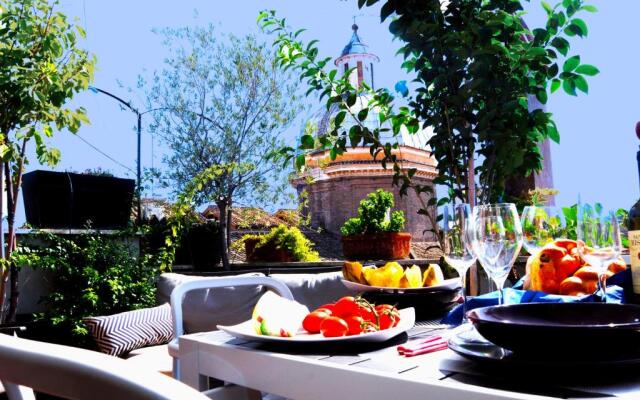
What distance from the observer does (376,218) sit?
545cm

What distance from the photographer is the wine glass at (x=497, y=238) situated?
0.91 metres

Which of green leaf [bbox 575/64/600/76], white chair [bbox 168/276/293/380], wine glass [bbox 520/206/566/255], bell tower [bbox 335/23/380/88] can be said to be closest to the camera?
wine glass [bbox 520/206/566/255]

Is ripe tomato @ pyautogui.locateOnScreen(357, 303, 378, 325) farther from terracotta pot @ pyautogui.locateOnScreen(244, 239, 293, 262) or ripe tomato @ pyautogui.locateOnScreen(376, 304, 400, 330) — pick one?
terracotta pot @ pyautogui.locateOnScreen(244, 239, 293, 262)

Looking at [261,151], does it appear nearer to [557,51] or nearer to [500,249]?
[557,51]

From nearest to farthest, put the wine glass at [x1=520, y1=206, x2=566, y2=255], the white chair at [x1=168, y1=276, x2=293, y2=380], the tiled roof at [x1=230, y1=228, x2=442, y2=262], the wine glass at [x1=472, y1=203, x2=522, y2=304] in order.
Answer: the wine glass at [x1=472, y1=203, x2=522, y2=304] < the wine glass at [x1=520, y1=206, x2=566, y2=255] < the white chair at [x1=168, y1=276, x2=293, y2=380] < the tiled roof at [x1=230, y1=228, x2=442, y2=262]

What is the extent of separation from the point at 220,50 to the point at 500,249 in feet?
29.4

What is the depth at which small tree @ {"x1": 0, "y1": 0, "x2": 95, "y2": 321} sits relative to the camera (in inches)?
119

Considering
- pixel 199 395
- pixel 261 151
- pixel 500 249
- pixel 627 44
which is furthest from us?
pixel 261 151

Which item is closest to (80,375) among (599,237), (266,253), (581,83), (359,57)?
(599,237)

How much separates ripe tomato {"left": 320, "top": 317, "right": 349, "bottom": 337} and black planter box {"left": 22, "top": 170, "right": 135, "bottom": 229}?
383 centimetres

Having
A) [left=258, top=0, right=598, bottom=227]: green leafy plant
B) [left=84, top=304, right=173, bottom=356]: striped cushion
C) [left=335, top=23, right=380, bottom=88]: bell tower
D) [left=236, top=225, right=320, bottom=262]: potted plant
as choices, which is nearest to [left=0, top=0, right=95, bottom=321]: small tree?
[left=84, top=304, right=173, bottom=356]: striped cushion

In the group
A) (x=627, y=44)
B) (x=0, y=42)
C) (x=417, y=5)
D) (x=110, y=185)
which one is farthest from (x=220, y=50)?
(x=627, y=44)

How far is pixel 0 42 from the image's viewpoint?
3.15m

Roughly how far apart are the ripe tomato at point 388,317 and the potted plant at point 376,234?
436 cm
